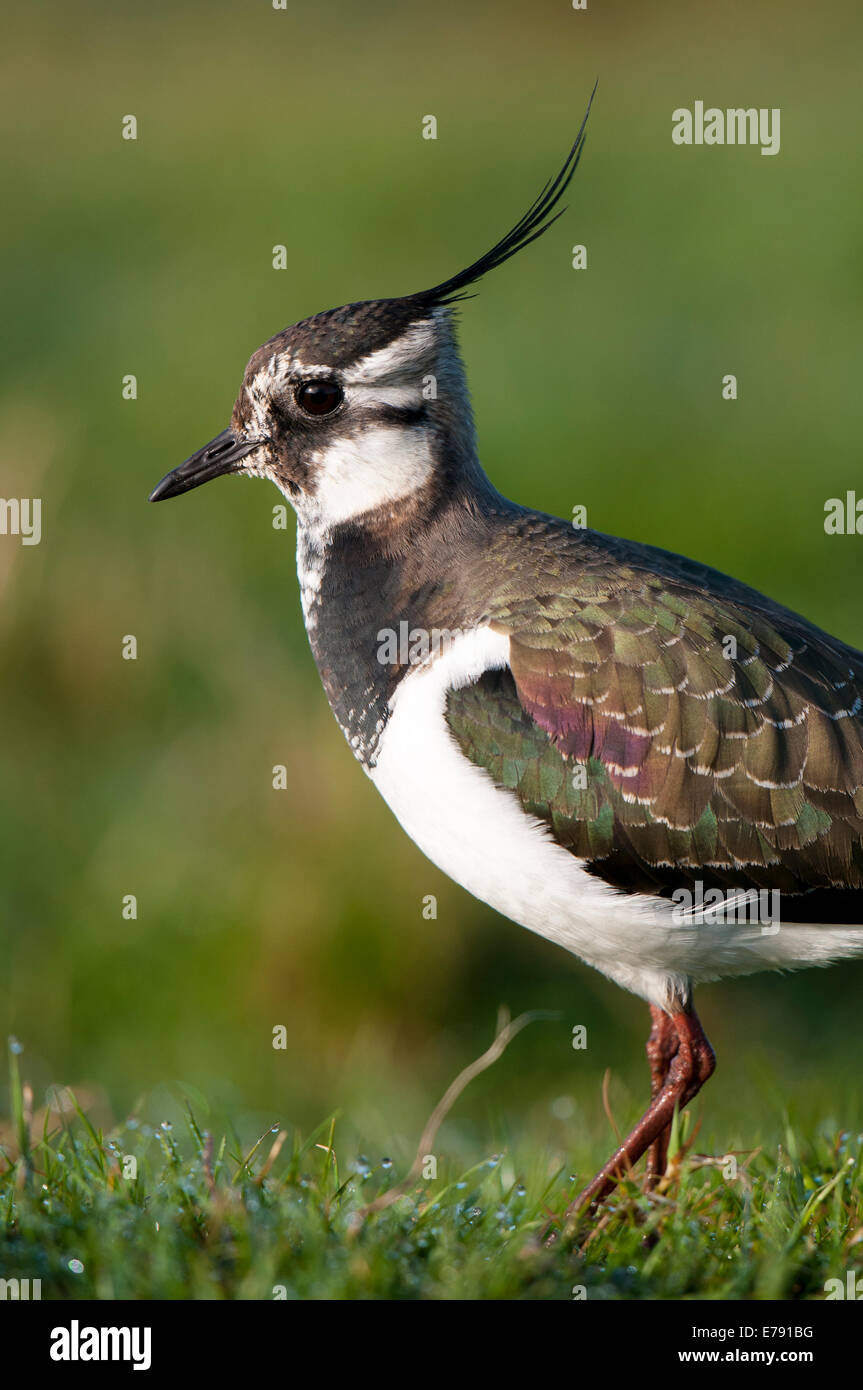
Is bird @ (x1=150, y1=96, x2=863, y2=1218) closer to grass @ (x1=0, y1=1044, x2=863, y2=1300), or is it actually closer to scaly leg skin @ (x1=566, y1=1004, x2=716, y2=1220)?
scaly leg skin @ (x1=566, y1=1004, x2=716, y2=1220)

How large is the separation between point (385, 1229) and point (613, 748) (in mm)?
1676

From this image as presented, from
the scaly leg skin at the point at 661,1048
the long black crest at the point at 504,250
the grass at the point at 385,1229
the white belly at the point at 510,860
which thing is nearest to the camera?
the grass at the point at 385,1229

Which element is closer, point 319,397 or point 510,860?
point 510,860

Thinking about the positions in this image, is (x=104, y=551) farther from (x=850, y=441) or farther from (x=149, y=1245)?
(x=149, y=1245)

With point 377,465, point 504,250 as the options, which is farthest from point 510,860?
point 504,250

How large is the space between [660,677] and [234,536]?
9.15 metres

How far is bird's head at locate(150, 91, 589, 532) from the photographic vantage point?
5754mm

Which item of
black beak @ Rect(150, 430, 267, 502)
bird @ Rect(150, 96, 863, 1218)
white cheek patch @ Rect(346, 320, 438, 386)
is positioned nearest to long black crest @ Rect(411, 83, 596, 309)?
white cheek patch @ Rect(346, 320, 438, 386)

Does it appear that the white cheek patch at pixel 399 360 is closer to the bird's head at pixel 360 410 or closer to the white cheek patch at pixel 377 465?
the bird's head at pixel 360 410

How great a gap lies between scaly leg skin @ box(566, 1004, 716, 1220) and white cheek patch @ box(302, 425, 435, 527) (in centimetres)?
211

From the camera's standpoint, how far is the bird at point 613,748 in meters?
5.23

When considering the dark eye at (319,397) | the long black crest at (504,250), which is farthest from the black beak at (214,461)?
the long black crest at (504,250)

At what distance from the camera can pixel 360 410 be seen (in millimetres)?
5789

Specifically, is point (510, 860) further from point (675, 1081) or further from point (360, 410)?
point (360, 410)
